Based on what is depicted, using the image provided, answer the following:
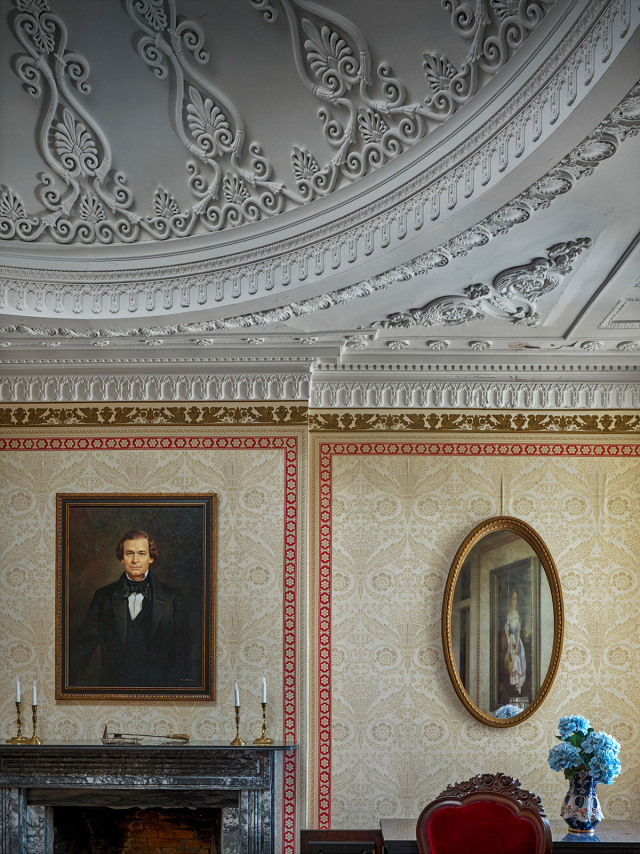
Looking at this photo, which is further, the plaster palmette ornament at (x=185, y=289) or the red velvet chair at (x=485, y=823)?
→ the red velvet chair at (x=485, y=823)

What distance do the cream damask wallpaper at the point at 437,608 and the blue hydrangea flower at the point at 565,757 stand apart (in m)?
0.87

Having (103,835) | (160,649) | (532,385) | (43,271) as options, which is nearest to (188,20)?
(43,271)

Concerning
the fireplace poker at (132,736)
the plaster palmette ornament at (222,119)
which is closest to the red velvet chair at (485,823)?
the fireplace poker at (132,736)

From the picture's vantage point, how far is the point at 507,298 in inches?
194

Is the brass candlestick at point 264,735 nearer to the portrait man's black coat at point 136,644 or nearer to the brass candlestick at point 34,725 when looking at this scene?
the portrait man's black coat at point 136,644

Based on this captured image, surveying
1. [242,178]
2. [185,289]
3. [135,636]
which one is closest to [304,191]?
[242,178]

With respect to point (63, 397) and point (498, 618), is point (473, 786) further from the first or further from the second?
point (63, 397)

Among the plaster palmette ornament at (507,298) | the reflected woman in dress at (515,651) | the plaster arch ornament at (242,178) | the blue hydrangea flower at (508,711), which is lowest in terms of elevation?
the blue hydrangea flower at (508,711)

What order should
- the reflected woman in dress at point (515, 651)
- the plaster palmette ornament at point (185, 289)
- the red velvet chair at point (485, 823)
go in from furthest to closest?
the reflected woman in dress at point (515, 651)
the red velvet chair at point (485, 823)
the plaster palmette ornament at point (185, 289)

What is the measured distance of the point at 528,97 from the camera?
3.24 meters

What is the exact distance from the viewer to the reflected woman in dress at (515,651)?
614 cm

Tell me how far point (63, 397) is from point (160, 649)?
181 cm

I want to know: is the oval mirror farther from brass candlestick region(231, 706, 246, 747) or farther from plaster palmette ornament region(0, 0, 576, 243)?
plaster palmette ornament region(0, 0, 576, 243)

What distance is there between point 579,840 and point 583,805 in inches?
7.6
